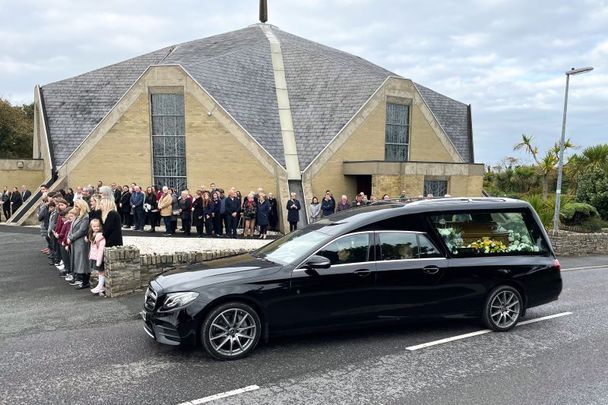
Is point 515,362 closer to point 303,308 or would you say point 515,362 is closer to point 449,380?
point 449,380

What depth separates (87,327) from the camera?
6652 millimetres

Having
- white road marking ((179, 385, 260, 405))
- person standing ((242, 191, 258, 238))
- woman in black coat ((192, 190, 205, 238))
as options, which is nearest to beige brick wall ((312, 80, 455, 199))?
person standing ((242, 191, 258, 238))

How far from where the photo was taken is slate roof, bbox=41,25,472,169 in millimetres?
21214

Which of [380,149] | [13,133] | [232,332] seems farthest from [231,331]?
[13,133]

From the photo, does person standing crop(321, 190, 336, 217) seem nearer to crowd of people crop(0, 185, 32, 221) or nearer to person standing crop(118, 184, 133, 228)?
person standing crop(118, 184, 133, 228)

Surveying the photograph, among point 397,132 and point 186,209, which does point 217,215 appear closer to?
point 186,209

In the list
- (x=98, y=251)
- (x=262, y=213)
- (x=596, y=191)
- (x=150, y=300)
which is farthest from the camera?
(x=596, y=191)

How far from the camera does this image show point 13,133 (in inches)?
1521

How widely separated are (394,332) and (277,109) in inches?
683

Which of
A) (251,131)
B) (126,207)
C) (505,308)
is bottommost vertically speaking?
(505,308)

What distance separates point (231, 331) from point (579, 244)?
16.4 meters

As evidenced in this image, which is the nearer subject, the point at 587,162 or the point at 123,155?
the point at 123,155

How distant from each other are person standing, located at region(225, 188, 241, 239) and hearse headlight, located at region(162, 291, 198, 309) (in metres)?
10.5

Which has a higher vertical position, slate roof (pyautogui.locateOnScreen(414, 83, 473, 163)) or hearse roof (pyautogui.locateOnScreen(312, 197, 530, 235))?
slate roof (pyautogui.locateOnScreen(414, 83, 473, 163))
